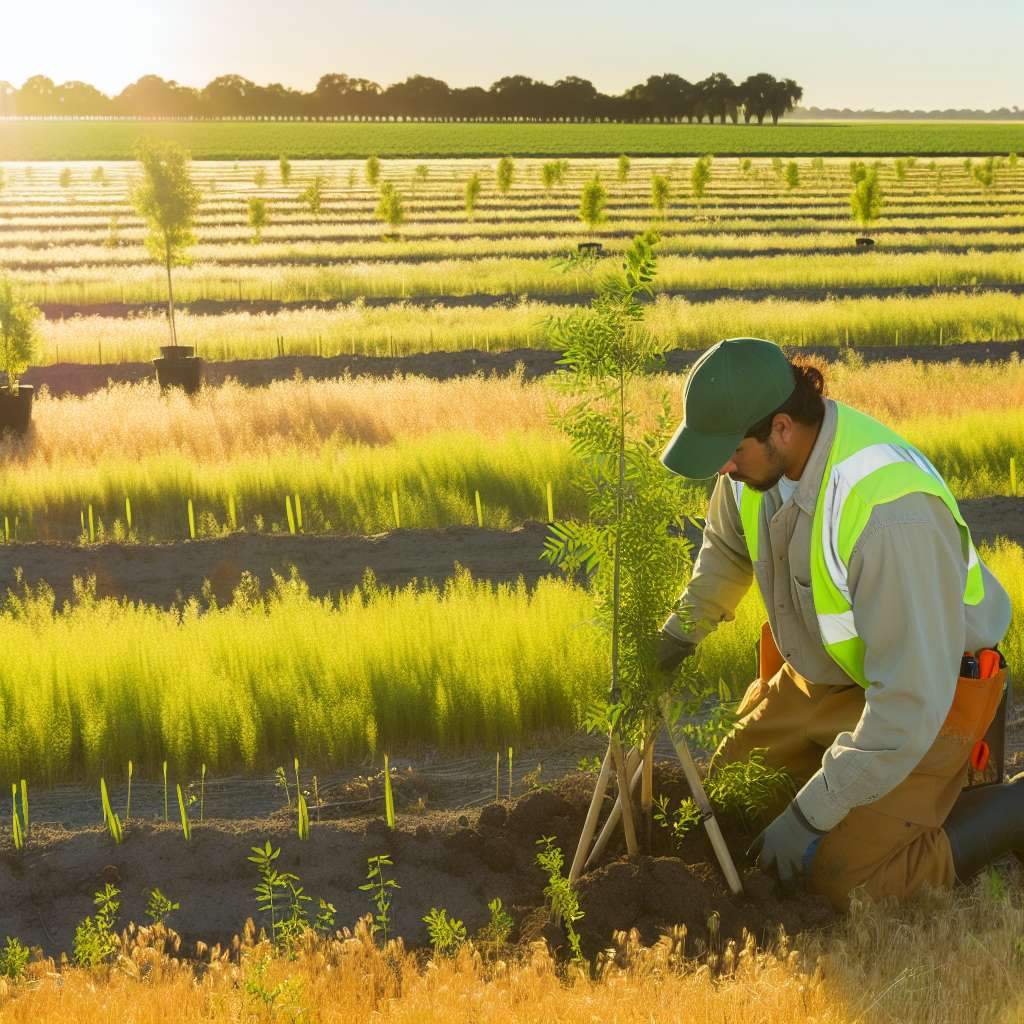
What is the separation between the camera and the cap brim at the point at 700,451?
3869 mm

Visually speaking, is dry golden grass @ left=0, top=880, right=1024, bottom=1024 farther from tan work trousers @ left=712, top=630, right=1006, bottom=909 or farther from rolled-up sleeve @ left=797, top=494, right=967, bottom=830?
rolled-up sleeve @ left=797, top=494, right=967, bottom=830

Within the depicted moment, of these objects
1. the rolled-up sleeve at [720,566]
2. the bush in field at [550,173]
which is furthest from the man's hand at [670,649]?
the bush in field at [550,173]

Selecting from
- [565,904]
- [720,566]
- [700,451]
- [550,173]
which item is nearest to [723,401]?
[700,451]

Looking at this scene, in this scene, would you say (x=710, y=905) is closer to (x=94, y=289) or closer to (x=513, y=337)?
(x=513, y=337)

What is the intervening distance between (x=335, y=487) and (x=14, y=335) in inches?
217

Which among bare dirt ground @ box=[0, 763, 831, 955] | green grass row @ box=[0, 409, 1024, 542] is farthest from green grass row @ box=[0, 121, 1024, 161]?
bare dirt ground @ box=[0, 763, 831, 955]

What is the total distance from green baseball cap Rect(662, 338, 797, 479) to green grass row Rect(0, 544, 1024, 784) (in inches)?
79.1

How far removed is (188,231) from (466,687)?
1344cm

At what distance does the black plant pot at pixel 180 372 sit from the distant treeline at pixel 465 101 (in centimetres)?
15032

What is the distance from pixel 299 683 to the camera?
6.43m

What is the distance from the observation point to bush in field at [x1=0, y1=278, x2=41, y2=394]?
14469 mm

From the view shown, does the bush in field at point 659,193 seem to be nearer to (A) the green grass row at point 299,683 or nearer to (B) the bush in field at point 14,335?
(B) the bush in field at point 14,335

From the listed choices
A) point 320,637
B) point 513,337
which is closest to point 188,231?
point 513,337

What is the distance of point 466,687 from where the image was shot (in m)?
6.40
